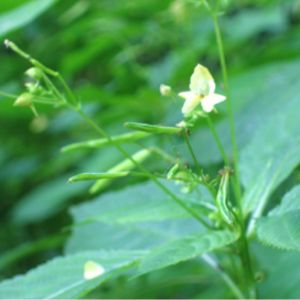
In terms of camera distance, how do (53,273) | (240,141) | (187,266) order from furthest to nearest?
1. (187,266)
2. (240,141)
3. (53,273)

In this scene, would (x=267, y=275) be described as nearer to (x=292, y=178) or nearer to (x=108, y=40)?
(x=292, y=178)

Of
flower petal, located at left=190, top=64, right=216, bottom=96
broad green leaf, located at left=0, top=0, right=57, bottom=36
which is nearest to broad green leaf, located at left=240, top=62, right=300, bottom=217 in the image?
flower petal, located at left=190, top=64, right=216, bottom=96

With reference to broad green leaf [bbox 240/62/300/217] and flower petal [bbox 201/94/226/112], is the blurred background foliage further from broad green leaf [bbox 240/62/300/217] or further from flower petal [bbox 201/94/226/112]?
flower petal [bbox 201/94/226/112]

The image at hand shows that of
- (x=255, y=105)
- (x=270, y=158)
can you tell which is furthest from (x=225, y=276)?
(x=255, y=105)

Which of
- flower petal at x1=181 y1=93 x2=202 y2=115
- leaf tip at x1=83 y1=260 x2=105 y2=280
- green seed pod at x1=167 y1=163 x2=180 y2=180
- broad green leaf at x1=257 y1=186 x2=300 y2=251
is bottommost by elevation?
broad green leaf at x1=257 y1=186 x2=300 y2=251

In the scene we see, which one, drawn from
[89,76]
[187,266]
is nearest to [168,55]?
[89,76]

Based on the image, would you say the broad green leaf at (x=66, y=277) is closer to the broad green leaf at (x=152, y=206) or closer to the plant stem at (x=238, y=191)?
the broad green leaf at (x=152, y=206)

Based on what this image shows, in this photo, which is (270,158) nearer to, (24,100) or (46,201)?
(24,100)
